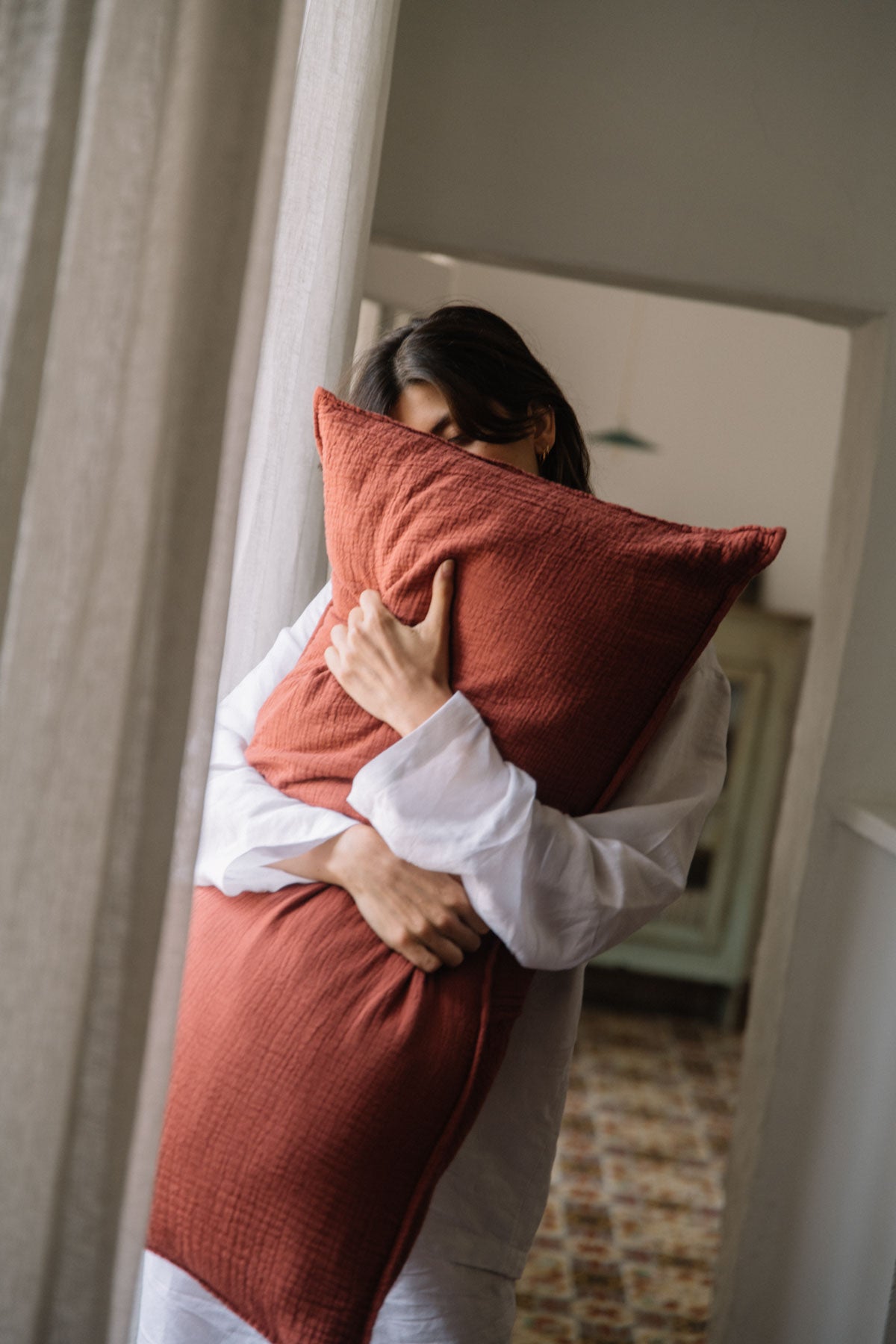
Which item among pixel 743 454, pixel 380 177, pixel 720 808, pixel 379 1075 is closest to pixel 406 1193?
pixel 379 1075

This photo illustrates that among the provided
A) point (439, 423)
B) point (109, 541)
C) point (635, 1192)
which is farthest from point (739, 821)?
point (109, 541)

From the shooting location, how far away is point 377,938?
0.91 meters

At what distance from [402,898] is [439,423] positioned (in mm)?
459

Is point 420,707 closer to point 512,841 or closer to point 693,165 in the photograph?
point 512,841

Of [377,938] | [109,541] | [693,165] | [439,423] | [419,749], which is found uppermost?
[693,165]

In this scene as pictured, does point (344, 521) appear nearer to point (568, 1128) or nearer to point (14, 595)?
point (14, 595)

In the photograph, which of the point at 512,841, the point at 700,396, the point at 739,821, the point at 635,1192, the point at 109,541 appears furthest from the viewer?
the point at 700,396

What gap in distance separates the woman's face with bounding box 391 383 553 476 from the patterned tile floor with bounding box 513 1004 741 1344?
1860 mm

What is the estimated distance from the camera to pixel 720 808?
12.8 feet

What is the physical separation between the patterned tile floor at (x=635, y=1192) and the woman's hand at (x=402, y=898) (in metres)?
1.71

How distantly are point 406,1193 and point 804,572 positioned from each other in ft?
11.8

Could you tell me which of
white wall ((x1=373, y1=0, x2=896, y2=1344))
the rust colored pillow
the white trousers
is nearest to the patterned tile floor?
white wall ((x1=373, y1=0, x2=896, y2=1344))

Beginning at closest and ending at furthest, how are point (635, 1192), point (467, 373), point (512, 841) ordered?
point (512, 841)
point (467, 373)
point (635, 1192)

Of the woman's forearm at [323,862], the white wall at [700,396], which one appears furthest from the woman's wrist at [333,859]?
the white wall at [700,396]
